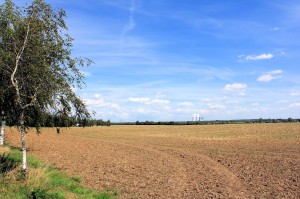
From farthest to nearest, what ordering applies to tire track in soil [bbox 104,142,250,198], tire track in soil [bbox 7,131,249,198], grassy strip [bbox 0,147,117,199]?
1. tire track in soil [bbox 7,131,249,198]
2. tire track in soil [bbox 104,142,250,198]
3. grassy strip [bbox 0,147,117,199]

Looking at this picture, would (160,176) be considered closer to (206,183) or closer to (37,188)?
(206,183)

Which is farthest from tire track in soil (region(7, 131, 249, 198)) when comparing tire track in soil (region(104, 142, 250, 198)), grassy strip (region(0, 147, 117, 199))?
grassy strip (region(0, 147, 117, 199))

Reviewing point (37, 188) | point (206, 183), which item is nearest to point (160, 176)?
point (206, 183)

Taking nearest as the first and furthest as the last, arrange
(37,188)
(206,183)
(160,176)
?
(37,188)
(206,183)
(160,176)

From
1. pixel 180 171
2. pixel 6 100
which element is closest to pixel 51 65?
pixel 6 100

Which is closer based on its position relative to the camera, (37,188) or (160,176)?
(37,188)

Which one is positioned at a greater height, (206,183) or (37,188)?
(37,188)

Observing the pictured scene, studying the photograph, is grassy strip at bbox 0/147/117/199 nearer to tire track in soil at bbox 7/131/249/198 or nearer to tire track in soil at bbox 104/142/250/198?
tire track in soil at bbox 7/131/249/198

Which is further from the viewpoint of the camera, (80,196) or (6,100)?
(6,100)

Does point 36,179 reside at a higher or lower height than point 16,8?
lower

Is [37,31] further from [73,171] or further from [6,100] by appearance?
[73,171]

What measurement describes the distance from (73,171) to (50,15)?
8.95 m

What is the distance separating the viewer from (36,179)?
1337cm

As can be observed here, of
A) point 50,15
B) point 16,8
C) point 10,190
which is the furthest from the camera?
point 50,15
